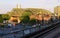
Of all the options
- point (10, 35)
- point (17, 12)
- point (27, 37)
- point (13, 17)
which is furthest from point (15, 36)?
point (17, 12)

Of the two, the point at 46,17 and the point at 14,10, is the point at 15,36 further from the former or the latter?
the point at 14,10

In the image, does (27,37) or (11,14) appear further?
(11,14)

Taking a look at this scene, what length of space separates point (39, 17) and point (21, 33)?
92.2m

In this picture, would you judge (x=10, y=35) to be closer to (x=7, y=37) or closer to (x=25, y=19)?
(x=7, y=37)

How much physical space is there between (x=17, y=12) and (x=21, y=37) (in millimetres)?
121008

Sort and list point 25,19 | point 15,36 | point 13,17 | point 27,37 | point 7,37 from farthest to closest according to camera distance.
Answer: point 13,17, point 25,19, point 27,37, point 15,36, point 7,37

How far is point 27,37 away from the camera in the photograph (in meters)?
21.7

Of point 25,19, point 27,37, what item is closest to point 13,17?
point 25,19

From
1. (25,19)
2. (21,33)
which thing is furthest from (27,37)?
(25,19)

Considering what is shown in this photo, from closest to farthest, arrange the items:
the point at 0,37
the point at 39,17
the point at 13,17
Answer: the point at 0,37 < the point at 39,17 < the point at 13,17

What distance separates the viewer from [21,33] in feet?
64.9

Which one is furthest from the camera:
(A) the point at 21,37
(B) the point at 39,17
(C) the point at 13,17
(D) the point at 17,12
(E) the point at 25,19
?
(D) the point at 17,12

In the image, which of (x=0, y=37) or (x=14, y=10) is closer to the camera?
(x=0, y=37)

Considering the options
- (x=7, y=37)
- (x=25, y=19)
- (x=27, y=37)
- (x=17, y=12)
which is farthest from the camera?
(x=17, y=12)
